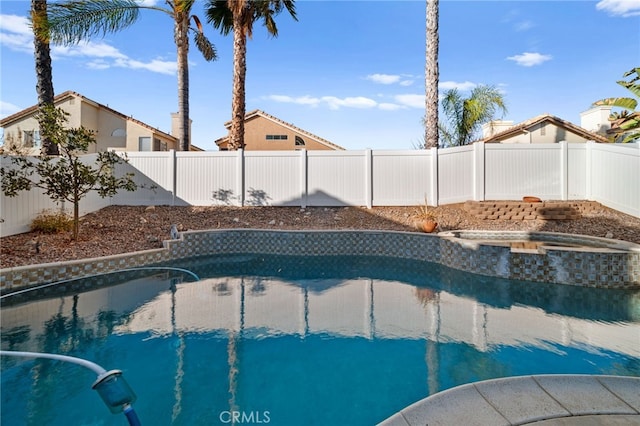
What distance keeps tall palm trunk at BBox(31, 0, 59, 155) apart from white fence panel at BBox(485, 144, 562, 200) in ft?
42.1

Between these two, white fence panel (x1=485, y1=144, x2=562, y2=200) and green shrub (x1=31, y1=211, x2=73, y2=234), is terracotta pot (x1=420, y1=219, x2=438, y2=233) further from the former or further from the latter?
green shrub (x1=31, y1=211, x2=73, y2=234)

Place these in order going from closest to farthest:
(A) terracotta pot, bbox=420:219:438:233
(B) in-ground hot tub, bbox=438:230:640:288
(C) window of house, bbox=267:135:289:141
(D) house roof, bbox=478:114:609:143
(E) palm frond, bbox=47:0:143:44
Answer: (B) in-ground hot tub, bbox=438:230:640:288 → (A) terracotta pot, bbox=420:219:438:233 → (E) palm frond, bbox=47:0:143:44 → (D) house roof, bbox=478:114:609:143 → (C) window of house, bbox=267:135:289:141

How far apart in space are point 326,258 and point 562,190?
315 inches

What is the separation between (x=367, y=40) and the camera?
1520 cm

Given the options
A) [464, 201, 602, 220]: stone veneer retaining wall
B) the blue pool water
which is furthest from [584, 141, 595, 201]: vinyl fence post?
the blue pool water

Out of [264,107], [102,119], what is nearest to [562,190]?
[264,107]

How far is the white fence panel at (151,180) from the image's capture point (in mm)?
11797

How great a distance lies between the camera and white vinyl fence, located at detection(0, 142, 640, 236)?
36.0 ft

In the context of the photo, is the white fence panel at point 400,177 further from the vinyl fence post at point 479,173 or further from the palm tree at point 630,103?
the palm tree at point 630,103

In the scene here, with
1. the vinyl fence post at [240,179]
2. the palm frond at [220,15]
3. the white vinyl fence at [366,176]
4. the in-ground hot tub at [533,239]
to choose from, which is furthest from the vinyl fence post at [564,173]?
the palm frond at [220,15]

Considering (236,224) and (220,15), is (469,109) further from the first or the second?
(236,224)

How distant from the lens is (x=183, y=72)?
45.5 feet

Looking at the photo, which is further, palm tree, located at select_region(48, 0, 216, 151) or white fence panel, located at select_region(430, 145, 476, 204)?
white fence panel, located at select_region(430, 145, 476, 204)

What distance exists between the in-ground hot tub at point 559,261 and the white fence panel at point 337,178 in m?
3.93
